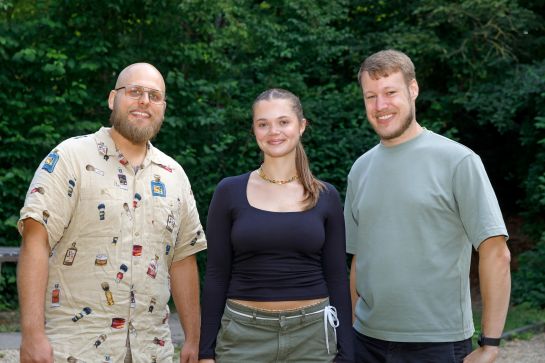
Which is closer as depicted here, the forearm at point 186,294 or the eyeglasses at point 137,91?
the eyeglasses at point 137,91

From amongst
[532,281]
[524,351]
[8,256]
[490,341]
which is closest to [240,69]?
[8,256]

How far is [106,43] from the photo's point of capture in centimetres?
961

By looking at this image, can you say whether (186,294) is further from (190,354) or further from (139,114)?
(139,114)

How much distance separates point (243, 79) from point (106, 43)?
79.0 inches

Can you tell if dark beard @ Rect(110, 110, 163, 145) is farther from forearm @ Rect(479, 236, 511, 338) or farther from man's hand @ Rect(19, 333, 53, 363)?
forearm @ Rect(479, 236, 511, 338)

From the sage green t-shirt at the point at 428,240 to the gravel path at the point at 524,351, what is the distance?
15.4 ft

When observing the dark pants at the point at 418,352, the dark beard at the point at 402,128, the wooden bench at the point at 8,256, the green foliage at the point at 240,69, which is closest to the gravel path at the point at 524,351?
the green foliage at the point at 240,69

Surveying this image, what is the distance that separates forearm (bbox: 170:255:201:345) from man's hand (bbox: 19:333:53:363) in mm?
771

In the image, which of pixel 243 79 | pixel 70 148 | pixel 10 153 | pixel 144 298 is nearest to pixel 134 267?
pixel 144 298

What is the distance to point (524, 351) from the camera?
809cm

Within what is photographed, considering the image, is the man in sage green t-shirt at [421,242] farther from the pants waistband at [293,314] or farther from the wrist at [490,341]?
the pants waistband at [293,314]

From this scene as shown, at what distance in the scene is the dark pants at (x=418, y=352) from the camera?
10.5 feet

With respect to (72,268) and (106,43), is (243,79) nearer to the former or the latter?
(106,43)

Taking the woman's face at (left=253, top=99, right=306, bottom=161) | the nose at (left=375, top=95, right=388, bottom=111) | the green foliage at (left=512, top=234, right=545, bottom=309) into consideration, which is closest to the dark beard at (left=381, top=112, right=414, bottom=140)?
the nose at (left=375, top=95, right=388, bottom=111)
